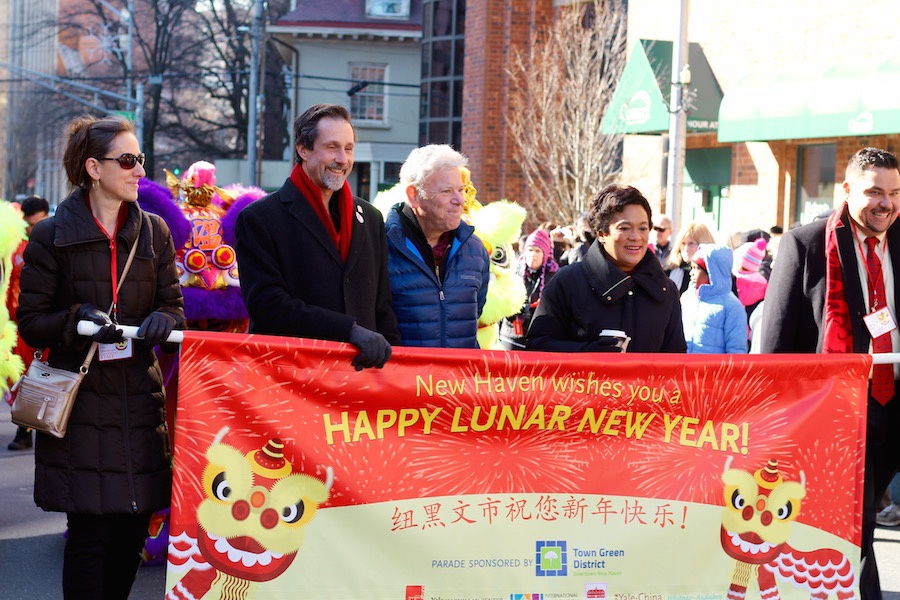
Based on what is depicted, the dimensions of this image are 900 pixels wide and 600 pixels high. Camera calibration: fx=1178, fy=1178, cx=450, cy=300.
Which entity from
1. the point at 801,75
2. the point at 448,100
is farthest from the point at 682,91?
the point at 448,100

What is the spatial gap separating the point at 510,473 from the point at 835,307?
5.45 ft

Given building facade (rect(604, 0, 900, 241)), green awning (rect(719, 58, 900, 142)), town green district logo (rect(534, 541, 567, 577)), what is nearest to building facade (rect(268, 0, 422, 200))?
building facade (rect(604, 0, 900, 241))

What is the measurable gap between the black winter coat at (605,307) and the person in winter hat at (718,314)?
10.0 feet

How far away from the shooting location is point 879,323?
4.91 metres

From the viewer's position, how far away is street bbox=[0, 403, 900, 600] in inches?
245

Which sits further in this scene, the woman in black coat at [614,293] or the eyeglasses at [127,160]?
Answer: the woman in black coat at [614,293]

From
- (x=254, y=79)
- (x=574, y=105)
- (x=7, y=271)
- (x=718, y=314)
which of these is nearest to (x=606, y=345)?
(x=718, y=314)

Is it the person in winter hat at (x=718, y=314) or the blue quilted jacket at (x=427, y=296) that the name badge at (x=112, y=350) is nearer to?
the blue quilted jacket at (x=427, y=296)

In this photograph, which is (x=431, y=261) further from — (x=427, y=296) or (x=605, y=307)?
(x=605, y=307)

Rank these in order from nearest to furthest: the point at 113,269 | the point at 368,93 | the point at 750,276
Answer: the point at 113,269, the point at 750,276, the point at 368,93

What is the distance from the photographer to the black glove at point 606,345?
16.0 ft

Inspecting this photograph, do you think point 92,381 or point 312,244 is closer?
point 92,381

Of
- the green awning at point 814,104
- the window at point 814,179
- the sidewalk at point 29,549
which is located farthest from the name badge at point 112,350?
Answer: the window at point 814,179

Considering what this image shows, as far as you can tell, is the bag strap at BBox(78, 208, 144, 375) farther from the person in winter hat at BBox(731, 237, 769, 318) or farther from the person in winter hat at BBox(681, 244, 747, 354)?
the person in winter hat at BBox(731, 237, 769, 318)
